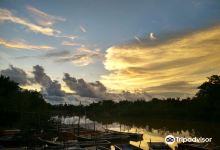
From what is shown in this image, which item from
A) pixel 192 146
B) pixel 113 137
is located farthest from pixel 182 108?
pixel 192 146

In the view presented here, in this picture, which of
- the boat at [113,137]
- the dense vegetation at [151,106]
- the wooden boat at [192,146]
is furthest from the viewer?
the dense vegetation at [151,106]

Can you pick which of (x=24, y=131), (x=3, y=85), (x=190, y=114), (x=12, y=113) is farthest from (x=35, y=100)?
(x=24, y=131)

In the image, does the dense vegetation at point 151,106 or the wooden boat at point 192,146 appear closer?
the wooden boat at point 192,146

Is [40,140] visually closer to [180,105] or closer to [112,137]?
[112,137]

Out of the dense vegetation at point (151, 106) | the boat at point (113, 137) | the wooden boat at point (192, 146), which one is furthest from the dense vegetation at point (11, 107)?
the wooden boat at point (192, 146)

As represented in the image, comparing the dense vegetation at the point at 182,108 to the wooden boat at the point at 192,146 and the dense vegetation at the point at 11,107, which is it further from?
the wooden boat at the point at 192,146

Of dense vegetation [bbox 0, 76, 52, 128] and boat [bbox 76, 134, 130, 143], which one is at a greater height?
dense vegetation [bbox 0, 76, 52, 128]

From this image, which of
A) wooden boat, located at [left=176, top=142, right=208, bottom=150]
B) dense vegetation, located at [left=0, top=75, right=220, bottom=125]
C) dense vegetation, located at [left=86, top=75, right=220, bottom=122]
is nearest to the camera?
wooden boat, located at [left=176, top=142, right=208, bottom=150]

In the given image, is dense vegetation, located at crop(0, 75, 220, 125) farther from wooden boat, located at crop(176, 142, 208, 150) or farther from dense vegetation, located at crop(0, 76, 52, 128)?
wooden boat, located at crop(176, 142, 208, 150)

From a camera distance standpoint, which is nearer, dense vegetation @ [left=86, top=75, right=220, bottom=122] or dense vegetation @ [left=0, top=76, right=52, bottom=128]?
dense vegetation @ [left=0, top=76, right=52, bottom=128]

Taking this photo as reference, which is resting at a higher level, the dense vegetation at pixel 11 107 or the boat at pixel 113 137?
the dense vegetation at pixel 11 107

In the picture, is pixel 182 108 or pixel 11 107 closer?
pixel 11 107

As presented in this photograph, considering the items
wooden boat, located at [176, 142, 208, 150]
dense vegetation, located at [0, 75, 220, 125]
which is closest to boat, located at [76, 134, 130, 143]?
dense vegetation, located at [0, 75, 220, 125]

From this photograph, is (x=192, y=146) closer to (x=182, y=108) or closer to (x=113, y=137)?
(x=113, y=137)
